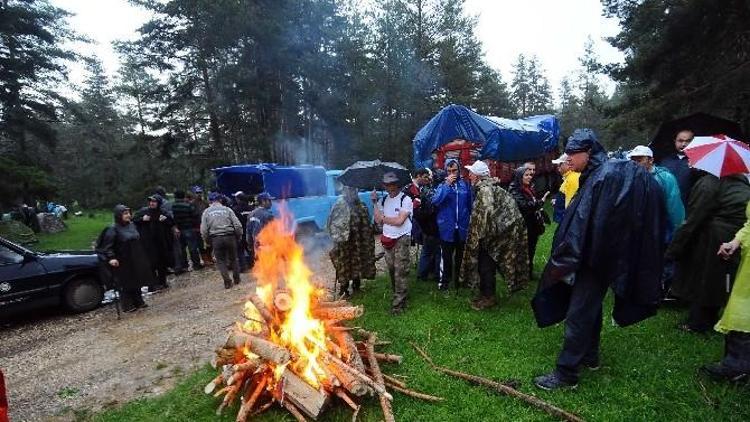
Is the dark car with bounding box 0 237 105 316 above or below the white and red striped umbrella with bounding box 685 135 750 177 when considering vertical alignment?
below

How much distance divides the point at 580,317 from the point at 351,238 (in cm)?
383

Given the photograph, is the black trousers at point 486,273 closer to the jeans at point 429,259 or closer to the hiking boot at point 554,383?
the jeans at point 429,259

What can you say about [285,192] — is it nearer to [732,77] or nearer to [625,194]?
[625,194]

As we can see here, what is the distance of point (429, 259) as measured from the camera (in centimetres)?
779

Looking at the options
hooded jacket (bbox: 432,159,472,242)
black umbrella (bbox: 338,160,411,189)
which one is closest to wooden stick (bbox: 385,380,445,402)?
hooded jacket (bbox: 432,159,472,242)

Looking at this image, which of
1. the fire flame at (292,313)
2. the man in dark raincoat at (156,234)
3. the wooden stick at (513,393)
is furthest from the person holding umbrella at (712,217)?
the man in dark raincoat at (156,234)

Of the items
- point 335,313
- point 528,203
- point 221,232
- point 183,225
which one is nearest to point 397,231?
point 335,313

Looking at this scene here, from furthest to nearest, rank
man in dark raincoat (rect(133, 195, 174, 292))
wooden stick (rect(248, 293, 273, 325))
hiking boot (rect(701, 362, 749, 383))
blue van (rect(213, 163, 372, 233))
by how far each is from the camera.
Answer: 1. blue van (rect(213, 163, 372, 233))
2. man in dark raincoat (rect(133, 195, 174, 292))
3. wooden stick (rect(248, 293, 273, 325))
4. hiking boot (rect(701, 362, 749, 383))

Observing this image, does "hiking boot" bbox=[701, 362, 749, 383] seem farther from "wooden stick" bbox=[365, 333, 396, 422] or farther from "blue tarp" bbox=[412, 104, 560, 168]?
"blue tarp" bbox=[412, 104, 560, 168]

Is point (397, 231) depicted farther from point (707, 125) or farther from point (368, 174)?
point (707, 125)

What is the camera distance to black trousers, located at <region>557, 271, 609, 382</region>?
11.8 ft

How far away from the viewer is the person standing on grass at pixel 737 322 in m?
3.43

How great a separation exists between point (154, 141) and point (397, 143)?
14961mm

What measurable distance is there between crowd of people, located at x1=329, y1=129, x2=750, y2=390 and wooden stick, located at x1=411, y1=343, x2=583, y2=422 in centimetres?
26
